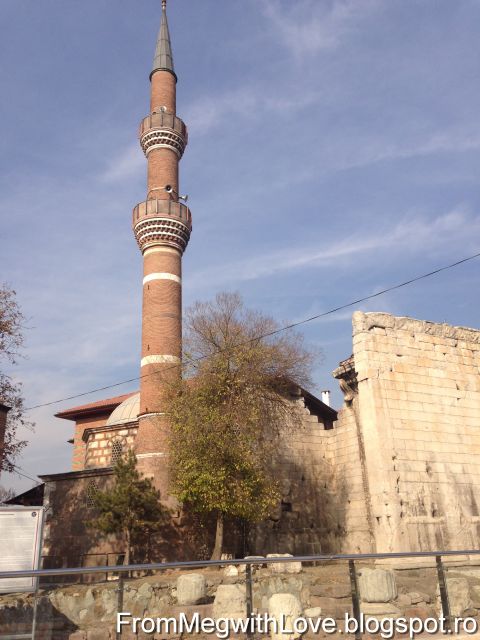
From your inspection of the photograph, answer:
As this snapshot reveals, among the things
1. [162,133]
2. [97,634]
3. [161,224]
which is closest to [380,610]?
[97,634]

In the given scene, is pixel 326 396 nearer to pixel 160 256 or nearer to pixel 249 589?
pixel 160 256

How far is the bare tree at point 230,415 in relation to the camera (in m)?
15.3

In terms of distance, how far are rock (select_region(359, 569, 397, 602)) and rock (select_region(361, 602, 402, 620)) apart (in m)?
0.04

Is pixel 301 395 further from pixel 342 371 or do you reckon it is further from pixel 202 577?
pixel 202 577

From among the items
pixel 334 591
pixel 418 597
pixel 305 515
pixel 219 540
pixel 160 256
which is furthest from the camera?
pixel 160 256

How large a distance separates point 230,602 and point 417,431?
12.2 m

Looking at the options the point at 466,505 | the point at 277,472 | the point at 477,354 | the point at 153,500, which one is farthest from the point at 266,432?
the point at 477,354

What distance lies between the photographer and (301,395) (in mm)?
19953

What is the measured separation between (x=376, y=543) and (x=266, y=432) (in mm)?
4602

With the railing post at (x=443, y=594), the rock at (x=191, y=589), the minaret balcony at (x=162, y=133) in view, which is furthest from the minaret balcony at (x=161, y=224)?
the railing post at (x=443, y=594)

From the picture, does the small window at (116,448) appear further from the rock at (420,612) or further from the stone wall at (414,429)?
the rock at (420,612)

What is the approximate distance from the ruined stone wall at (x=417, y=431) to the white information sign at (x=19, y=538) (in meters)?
9.62

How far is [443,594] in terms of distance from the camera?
6523 mm

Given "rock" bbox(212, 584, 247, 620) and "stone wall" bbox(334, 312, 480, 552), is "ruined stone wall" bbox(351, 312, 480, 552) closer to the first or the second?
"stone wall" bbox(334, 312, 480, 552)
